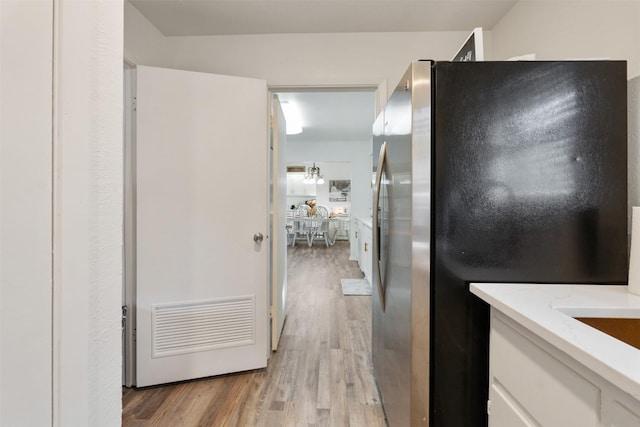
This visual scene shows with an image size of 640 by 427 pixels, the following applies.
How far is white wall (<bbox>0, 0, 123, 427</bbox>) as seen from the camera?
44 cm

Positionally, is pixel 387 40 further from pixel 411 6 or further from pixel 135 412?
pixel 135 412

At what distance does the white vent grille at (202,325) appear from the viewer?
178 centimetres

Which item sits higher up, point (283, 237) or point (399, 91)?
point (399, 91)

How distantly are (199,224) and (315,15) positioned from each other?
150cm

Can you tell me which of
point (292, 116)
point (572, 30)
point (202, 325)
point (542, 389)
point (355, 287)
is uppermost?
point (292, 116)

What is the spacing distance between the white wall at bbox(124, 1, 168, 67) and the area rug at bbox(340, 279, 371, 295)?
2979 mm

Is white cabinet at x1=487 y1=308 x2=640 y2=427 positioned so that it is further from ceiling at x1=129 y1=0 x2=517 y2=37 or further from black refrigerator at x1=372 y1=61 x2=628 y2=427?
ceiling at x1=129 y1=0 x2=517 y2=37

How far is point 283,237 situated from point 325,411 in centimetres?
137

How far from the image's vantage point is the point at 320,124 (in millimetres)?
4578

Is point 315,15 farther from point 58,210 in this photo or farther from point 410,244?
point 58,210

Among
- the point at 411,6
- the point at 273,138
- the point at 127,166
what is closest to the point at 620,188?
the point at 411,6

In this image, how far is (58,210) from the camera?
50cm

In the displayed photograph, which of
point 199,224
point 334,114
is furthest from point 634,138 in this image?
point 334,114

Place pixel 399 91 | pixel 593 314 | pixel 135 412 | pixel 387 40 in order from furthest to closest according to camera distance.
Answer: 1. pixel 387 40
2. pixel 135 412
3. pixel 399 91
4. pixel 593 314
